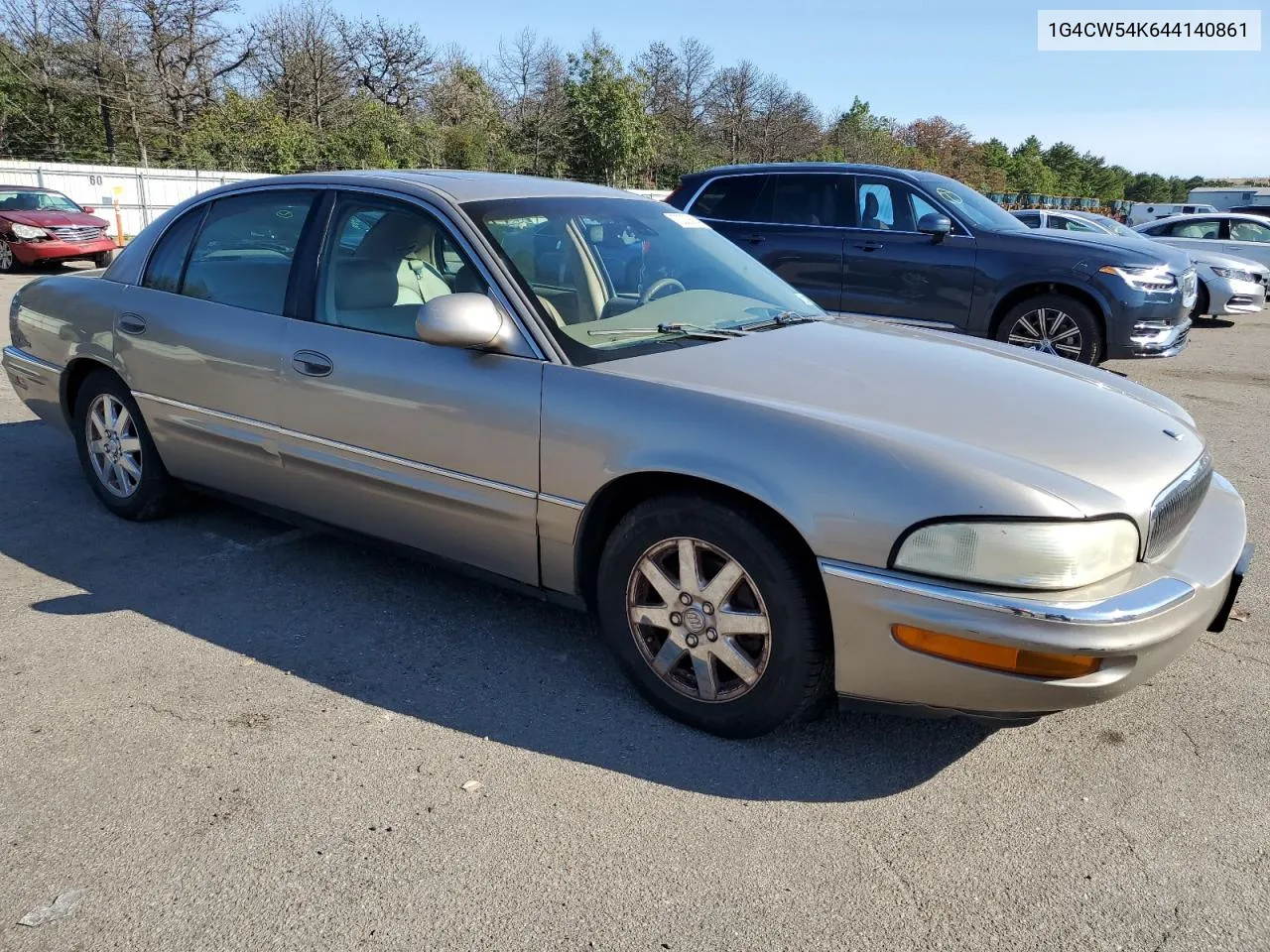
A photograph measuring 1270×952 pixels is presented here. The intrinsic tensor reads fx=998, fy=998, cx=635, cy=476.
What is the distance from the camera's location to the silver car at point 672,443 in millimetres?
2473

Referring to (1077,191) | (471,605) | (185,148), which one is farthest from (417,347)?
(1077,191)

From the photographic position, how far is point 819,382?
2986 millimetres

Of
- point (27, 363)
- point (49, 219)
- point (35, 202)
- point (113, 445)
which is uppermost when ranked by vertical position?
point (35, 202)

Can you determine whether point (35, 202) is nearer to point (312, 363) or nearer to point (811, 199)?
point (811, 199)

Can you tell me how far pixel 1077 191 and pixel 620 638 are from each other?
261 ft

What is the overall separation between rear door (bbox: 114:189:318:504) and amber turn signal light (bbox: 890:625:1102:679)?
257 centimetres

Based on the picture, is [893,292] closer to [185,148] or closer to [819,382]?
[819,382]

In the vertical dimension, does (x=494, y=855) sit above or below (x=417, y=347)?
below

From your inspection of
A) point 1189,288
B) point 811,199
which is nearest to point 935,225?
point 811,199

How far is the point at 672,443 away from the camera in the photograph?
282 centimetres

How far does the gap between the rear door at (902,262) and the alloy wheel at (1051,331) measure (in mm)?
468

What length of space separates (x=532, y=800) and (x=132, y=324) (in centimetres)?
298

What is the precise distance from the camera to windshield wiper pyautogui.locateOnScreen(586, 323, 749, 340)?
3.32 m

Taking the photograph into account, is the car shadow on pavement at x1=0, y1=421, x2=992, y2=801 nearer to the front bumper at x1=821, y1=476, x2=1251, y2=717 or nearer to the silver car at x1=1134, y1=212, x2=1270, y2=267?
the front bumper at x1=821, y1=476, x2=1251, y2=717
